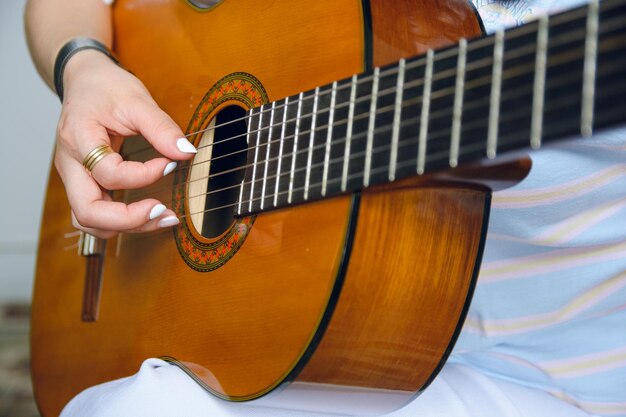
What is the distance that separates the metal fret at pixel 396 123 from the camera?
57cm

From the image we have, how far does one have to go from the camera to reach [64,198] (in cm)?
117

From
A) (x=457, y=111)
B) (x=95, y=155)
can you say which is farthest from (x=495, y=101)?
(x=95, y=155)

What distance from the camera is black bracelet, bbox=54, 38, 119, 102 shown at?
1010 millimetres

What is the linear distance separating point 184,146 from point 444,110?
0.37 metres

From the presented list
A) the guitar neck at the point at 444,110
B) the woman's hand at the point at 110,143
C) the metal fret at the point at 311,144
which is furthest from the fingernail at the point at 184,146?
the metal fret at the point at 311,144

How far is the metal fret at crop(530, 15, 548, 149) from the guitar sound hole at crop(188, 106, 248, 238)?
397mm

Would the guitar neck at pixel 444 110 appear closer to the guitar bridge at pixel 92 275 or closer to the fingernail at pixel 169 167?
the fingernail at pixel 169 167

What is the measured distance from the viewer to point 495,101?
50 centimetres

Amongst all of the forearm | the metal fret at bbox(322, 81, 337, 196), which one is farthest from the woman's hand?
the metal fret at bbox(322, 81, 337, 196)

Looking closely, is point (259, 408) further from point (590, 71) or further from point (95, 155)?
point (590, 71)

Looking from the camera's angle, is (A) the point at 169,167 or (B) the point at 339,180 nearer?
(B) the point at 339,180

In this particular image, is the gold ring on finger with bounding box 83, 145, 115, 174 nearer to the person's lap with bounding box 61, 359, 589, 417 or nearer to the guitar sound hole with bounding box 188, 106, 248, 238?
the guitar sound hole with bounding box 188, 106, 248, 238

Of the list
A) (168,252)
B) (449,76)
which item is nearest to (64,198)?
(168,252)

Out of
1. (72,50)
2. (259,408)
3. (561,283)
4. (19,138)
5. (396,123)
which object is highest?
(19,138)
